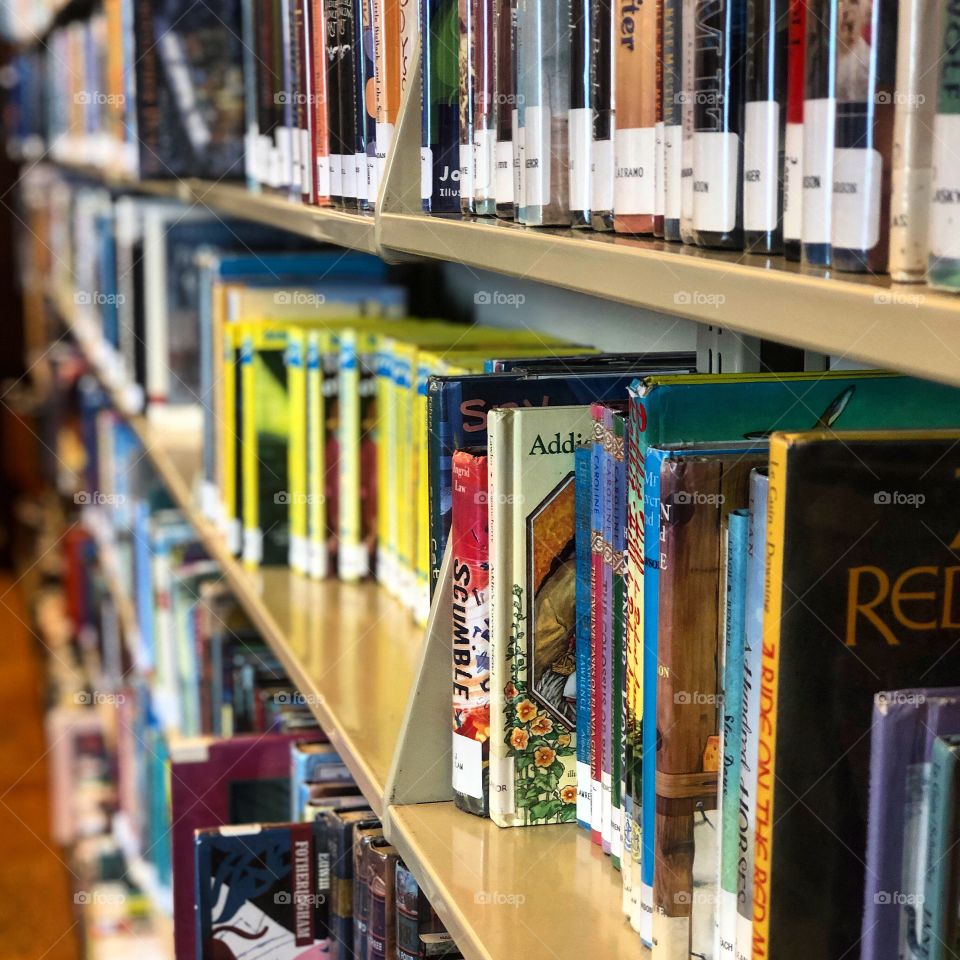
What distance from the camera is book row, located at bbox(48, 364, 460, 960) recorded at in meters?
1.28

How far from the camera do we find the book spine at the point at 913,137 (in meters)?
0.52

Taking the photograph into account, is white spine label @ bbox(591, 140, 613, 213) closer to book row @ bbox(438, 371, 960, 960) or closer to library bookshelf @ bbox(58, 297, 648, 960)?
book row @ bbox(438, 371, 960, 960)

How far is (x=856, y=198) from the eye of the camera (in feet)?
1.86

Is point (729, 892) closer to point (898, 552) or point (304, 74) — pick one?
point (898, 552)

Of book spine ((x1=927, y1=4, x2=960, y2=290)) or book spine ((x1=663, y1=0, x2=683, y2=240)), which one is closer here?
book spine ((x1=927, y1=4, x2=960, y2=290))

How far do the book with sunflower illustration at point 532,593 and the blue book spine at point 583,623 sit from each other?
0.02m

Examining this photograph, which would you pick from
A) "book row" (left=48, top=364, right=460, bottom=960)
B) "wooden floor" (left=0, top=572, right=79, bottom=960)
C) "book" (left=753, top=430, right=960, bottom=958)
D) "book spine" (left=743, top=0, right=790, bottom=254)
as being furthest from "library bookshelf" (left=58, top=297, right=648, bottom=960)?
"wooden floor" (left=0, top=572, right=79, bottom=960)

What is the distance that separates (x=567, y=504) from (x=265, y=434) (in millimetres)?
892

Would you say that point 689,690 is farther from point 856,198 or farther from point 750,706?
point 856,198

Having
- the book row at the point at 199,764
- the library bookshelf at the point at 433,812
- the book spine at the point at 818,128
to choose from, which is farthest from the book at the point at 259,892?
the book spine at the point at 818,128

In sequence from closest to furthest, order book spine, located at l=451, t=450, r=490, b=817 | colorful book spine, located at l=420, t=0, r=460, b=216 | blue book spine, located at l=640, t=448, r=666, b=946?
1. blue book spine, located at l=640, t=448, r=666, b=946
2. book spine, located at l=451, t=450, r=490, b=817
3. colorful book spine, located at l=420, t=0, r=460, b=216

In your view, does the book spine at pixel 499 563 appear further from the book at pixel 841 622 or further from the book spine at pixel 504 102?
the book at pixel 841 622

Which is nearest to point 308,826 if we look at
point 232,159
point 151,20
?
point 232,159

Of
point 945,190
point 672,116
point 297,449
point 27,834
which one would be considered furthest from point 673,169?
point 27,834
